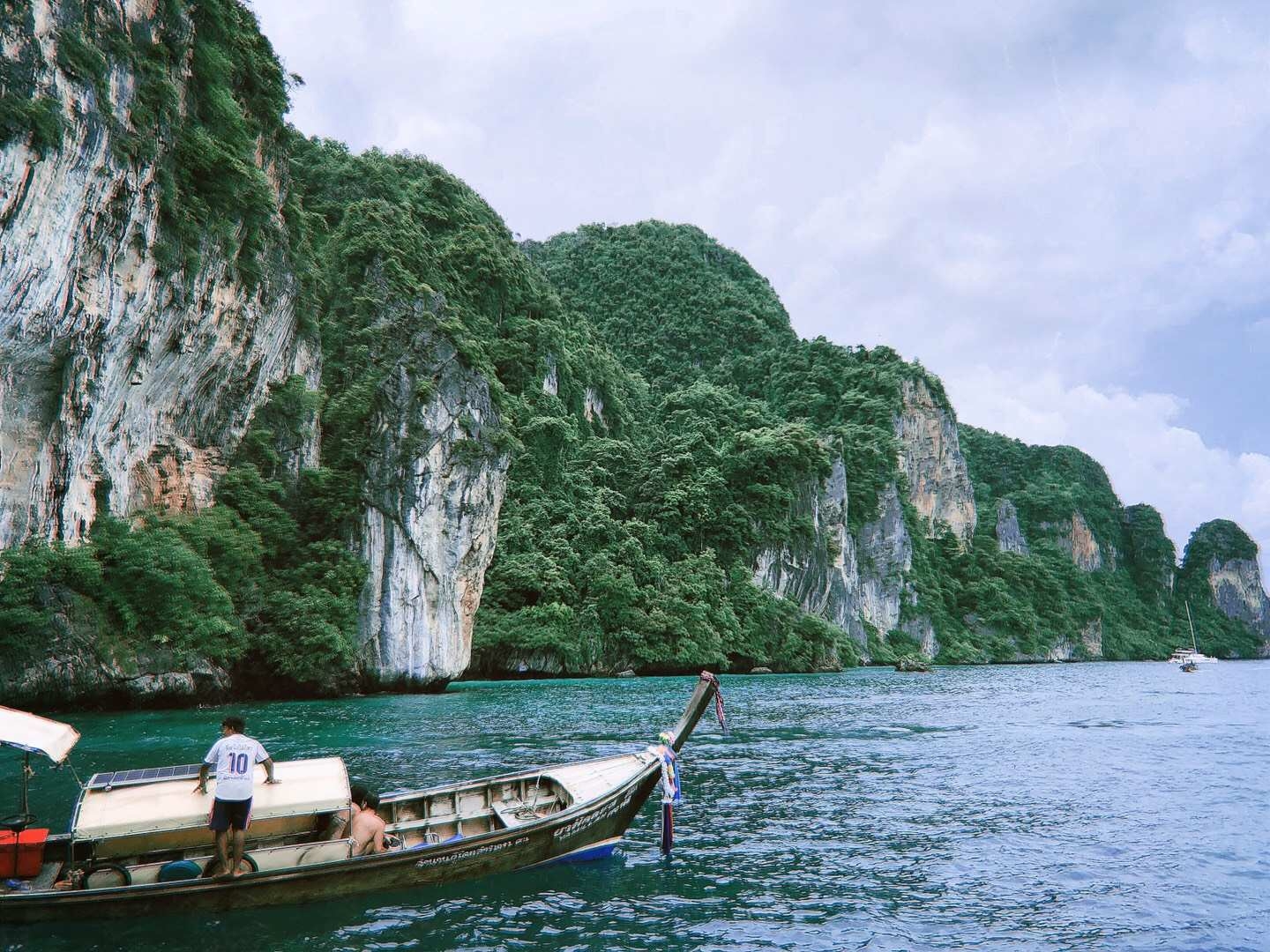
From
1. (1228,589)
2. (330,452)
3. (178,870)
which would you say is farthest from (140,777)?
(1228,589)

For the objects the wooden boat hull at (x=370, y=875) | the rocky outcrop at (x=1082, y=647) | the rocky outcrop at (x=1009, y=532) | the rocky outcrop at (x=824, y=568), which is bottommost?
the rocky outcrop at (x=1082, y=647)

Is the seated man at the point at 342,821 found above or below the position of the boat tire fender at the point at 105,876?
above

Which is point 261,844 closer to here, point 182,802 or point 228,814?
point 228,814

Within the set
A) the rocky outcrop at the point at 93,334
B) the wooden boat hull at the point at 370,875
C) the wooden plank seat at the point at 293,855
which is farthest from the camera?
the rocky outcrop at the point at 93,334

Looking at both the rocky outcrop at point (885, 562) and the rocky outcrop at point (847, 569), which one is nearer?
the rocky outcrop at point (847, 569)

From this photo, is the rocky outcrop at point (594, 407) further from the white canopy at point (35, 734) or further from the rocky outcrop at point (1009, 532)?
the rocky outcrop at point (1009, 532)

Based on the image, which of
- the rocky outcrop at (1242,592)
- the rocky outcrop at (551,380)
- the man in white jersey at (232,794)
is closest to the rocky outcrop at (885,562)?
the rocky outcrop at (551,380)

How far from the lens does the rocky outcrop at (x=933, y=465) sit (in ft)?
305

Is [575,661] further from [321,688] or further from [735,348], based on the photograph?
[735,348]

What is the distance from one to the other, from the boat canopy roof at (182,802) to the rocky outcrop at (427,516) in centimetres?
2581

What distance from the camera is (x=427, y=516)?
35.7 metres

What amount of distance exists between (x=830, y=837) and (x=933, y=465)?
89.8m

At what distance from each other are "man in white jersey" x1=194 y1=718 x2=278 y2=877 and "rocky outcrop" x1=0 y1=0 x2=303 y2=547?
15378 millimetres

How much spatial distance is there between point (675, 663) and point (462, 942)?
1604 inches
